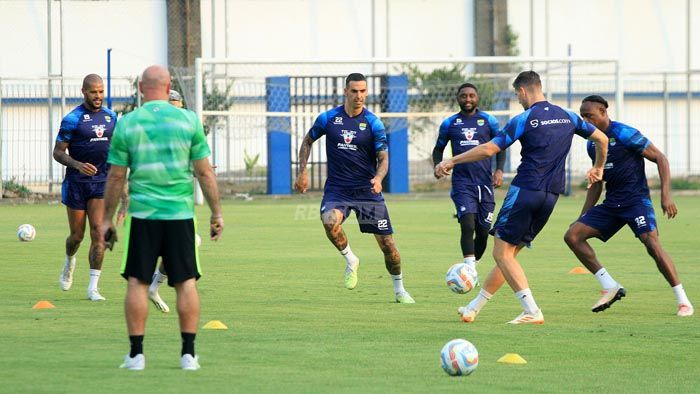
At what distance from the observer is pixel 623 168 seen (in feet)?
39.6

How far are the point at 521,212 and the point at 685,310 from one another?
1847 millimetres

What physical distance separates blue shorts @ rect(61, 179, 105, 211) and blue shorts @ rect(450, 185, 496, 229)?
14.1ft

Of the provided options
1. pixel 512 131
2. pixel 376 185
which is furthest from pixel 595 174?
pixel 376 185

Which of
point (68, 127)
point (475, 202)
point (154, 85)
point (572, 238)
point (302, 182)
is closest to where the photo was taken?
point (154, 85)

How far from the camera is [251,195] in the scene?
34.5 meters

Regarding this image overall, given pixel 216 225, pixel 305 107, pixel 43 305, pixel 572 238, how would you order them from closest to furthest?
pixel 216 225 < pixel 43 305 < pixel 572 238 < pixel 305 107

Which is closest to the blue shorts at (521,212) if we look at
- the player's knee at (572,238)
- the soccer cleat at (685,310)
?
the player's knee at (572,238)

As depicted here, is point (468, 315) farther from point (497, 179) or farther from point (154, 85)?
point (497, 179)

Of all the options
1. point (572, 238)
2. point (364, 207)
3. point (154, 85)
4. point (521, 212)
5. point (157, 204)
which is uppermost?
point (154, 85)

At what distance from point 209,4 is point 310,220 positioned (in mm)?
14169

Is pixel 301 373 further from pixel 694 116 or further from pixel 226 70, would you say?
pixel 694 116

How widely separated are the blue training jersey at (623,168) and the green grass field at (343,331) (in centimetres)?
105

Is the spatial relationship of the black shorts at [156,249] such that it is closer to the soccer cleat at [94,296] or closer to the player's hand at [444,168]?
the player's hand at [444,168]

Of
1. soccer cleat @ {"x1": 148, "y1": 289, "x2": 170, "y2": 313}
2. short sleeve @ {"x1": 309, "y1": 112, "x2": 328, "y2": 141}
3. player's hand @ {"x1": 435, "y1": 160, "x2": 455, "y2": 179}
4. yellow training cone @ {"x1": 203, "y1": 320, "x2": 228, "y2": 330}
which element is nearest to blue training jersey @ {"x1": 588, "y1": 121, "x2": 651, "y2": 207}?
player's hand @ {"x1": 435, "y1": 160, "x2": 455, "y2": 179}
